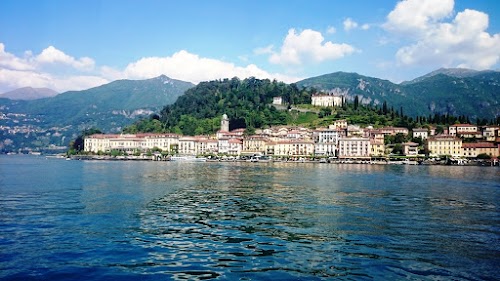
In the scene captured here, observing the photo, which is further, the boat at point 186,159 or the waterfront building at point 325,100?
the waterfront building at point 325,100

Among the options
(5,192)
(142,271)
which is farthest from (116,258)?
(5,192)

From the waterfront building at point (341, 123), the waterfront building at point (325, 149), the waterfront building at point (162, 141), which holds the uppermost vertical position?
the waterfront building at point (341, 123)

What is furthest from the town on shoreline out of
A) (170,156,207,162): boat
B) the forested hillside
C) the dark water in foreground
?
the dark water in foreground

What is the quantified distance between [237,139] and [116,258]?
130910mm

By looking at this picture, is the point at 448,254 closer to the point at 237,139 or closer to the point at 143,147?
the point at 237,139

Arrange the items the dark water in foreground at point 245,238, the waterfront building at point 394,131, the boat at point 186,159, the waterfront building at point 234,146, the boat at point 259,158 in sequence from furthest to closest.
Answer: the waterfront building at point 234,146 < the waterfront building at point 394,131 < the boat at point 186,159 < the boat at point 259,158 < the dark water in foreground at point 245,238

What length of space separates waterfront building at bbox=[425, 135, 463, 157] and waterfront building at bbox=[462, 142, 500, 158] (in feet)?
5.13

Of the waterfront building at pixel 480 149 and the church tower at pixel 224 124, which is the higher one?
the church tower at pixel 224 124

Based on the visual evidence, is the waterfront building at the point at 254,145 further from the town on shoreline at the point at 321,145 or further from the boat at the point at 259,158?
the boat at the point at 259,158

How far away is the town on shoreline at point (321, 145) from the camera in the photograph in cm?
11806

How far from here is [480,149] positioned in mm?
117188

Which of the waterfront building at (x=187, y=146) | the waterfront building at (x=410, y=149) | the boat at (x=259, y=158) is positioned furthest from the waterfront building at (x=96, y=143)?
the waterfront building at (x=410, y=149)

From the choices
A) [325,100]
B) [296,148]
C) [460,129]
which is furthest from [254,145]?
[460,129]

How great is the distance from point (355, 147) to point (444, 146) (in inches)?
961
